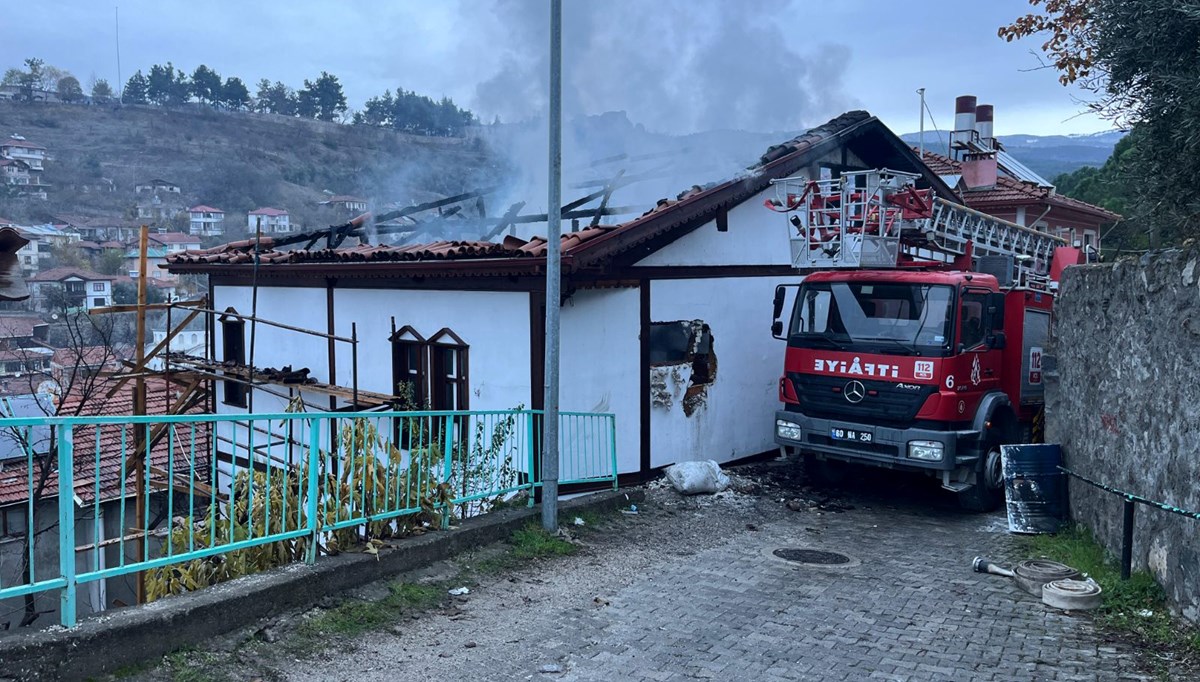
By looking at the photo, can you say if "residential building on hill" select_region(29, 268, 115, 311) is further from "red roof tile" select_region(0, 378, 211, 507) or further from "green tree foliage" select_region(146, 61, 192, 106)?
"green tree foliage" select_region(146, 61, 192, 106)

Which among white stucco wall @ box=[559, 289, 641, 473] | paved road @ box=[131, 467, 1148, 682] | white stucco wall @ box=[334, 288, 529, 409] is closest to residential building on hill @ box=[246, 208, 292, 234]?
white stucco wall @ box=[334, 288, 529, 409]

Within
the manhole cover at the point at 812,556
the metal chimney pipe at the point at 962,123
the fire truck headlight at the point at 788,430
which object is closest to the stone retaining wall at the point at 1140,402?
the manhole cover at the point at 812,556

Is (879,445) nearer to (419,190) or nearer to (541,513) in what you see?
(541,513)

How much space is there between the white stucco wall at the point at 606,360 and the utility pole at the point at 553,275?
1917 millimetres

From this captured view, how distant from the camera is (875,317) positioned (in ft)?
32.5

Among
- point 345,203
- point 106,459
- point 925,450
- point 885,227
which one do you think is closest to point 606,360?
point 925,450

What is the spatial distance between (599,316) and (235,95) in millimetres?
76426

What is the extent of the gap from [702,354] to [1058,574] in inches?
214

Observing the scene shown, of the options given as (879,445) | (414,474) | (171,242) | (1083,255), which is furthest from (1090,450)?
(171,242)

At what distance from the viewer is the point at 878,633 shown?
588cm

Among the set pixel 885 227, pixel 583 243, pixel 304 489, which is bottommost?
pixel 304 489

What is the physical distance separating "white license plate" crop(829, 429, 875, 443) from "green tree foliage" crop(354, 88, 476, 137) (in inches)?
343

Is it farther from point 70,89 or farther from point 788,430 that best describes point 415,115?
point 70,89

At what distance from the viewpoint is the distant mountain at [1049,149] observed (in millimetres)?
28359
